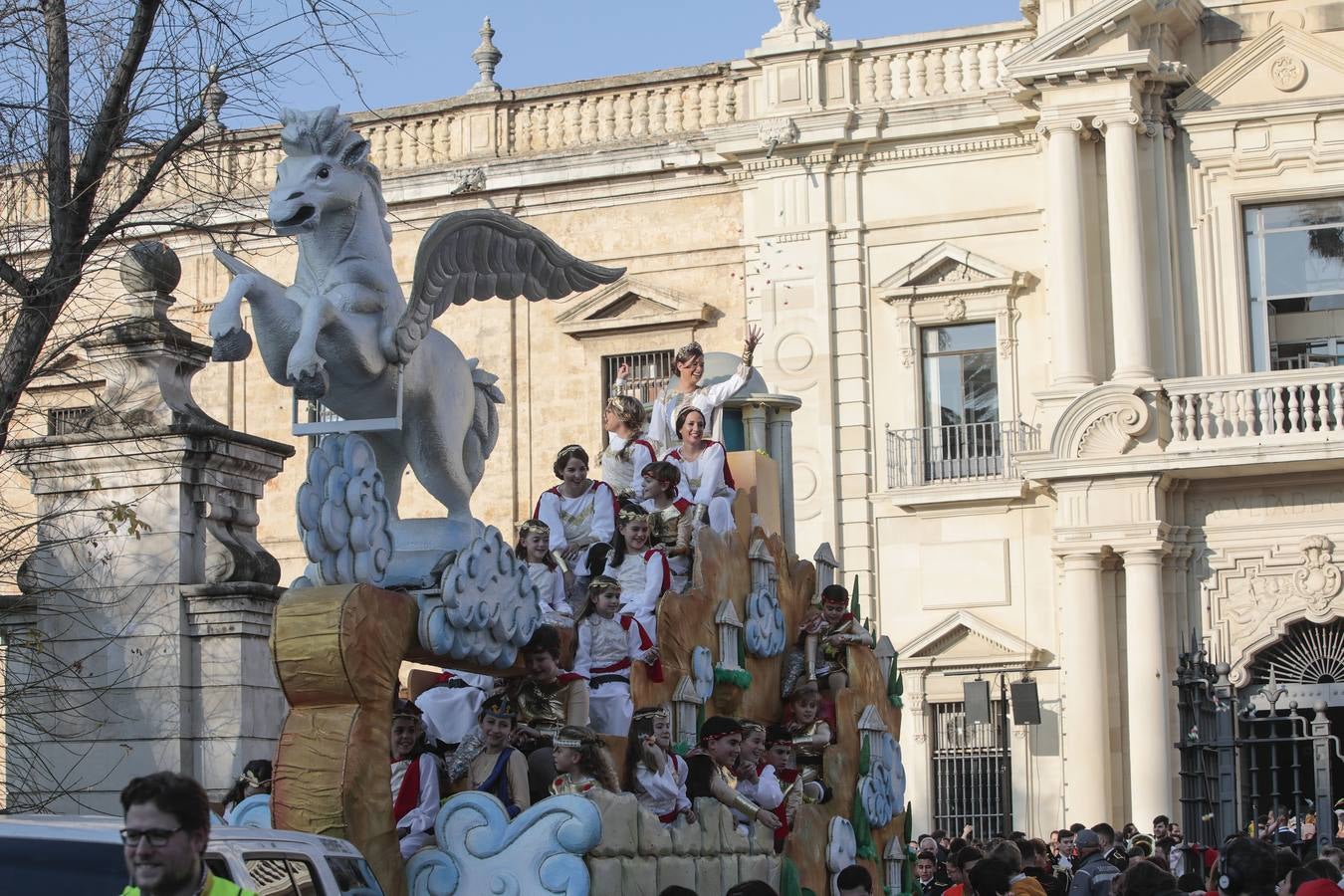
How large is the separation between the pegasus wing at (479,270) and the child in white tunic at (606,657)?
160 centimetres

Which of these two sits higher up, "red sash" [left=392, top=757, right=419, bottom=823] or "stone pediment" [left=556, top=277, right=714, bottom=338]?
"stone pediment" [left=556, top=277, right=714, bottom=338]

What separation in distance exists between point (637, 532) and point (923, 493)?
655 inches

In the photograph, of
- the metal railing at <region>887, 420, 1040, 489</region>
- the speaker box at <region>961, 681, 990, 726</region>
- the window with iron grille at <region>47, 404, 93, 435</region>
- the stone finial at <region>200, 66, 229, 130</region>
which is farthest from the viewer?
the metal railing at <region>887, 420, 1040, 489</region>

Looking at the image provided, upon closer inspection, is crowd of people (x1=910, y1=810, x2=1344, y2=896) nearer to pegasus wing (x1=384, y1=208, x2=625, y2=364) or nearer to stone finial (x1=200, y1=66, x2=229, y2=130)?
pegasus wing (x1=384, y1=208, x2=625, y2=364)

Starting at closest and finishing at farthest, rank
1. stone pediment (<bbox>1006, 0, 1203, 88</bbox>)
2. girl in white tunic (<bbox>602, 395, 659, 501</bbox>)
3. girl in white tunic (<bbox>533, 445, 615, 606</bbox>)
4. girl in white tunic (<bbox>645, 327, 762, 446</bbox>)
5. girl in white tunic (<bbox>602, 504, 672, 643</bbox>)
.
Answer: girl in white tunic (<bbox>602, 504, 672, 643</bbox>) < girl in white tunic (<bbox>533, 445, 615, 606</bbox>) < girl in white tunic (<bbox>602, 395, 659, 501</bbox>) < girl in white tunic (<bbox>645, 327, 762, 446</bbox>) < stone pediment (<bbox>1006, 0, 1203, 88</bbox>)

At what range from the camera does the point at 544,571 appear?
37.4 feet

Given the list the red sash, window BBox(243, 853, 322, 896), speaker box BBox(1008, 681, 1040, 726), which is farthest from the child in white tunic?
speaker box BBox(1008, 681, 1040, 726)

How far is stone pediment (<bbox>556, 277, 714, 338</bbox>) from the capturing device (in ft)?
100

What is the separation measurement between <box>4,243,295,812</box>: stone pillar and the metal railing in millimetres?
15583

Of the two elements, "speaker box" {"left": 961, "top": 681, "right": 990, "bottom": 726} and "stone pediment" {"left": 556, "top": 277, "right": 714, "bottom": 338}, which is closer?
"speaker box" {"left": 961, "top": 681, "right": 990, "bottom": 726}

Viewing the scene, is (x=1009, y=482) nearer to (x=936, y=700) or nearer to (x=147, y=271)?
(x=936, y=700)

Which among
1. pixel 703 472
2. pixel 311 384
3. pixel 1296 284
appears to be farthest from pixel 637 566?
pixel 1296 284

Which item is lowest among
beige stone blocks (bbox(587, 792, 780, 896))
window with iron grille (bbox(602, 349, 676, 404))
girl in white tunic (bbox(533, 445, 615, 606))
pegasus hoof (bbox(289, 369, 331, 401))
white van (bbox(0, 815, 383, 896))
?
beige stone blocks (bbox(587, 792, 780, 896))

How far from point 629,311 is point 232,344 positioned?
21817 millimetres
